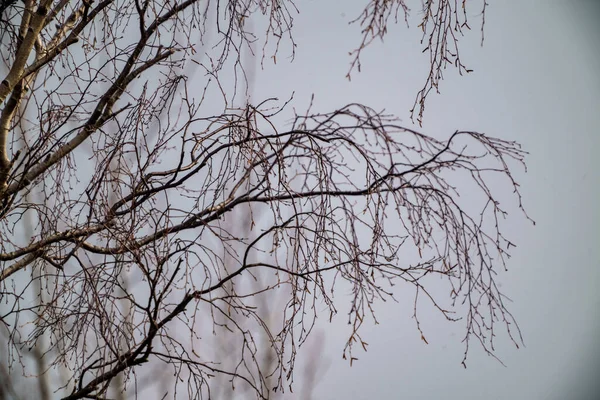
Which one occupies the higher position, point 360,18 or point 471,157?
point 360,18

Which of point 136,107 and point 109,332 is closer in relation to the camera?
point 109,332

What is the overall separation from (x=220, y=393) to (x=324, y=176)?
88.0 inches

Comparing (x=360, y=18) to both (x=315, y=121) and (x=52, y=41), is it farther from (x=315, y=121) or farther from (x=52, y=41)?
(x=52, y=41)

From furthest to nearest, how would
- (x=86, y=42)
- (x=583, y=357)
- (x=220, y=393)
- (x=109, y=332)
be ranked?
(x=583, y=357) < (x=220, y=393) < (x=86, y=42) < (x=109, y=332)

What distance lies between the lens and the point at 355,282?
1.59 m

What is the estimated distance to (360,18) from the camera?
1.64m

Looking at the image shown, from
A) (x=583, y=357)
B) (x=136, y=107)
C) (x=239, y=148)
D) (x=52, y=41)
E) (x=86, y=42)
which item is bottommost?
(x=583, y=357)

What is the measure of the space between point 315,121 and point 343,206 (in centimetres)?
24

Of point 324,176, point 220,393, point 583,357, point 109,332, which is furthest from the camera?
point 583,357

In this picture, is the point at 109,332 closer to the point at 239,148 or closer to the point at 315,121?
the point at 239,148

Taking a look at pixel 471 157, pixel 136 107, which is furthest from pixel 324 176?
pixel 136 107

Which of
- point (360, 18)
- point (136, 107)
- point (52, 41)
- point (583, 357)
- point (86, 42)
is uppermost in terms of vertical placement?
point (52, 41)

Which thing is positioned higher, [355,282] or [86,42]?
[86,42]

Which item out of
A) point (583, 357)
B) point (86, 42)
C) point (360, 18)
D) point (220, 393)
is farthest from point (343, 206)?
point (583, 357)
